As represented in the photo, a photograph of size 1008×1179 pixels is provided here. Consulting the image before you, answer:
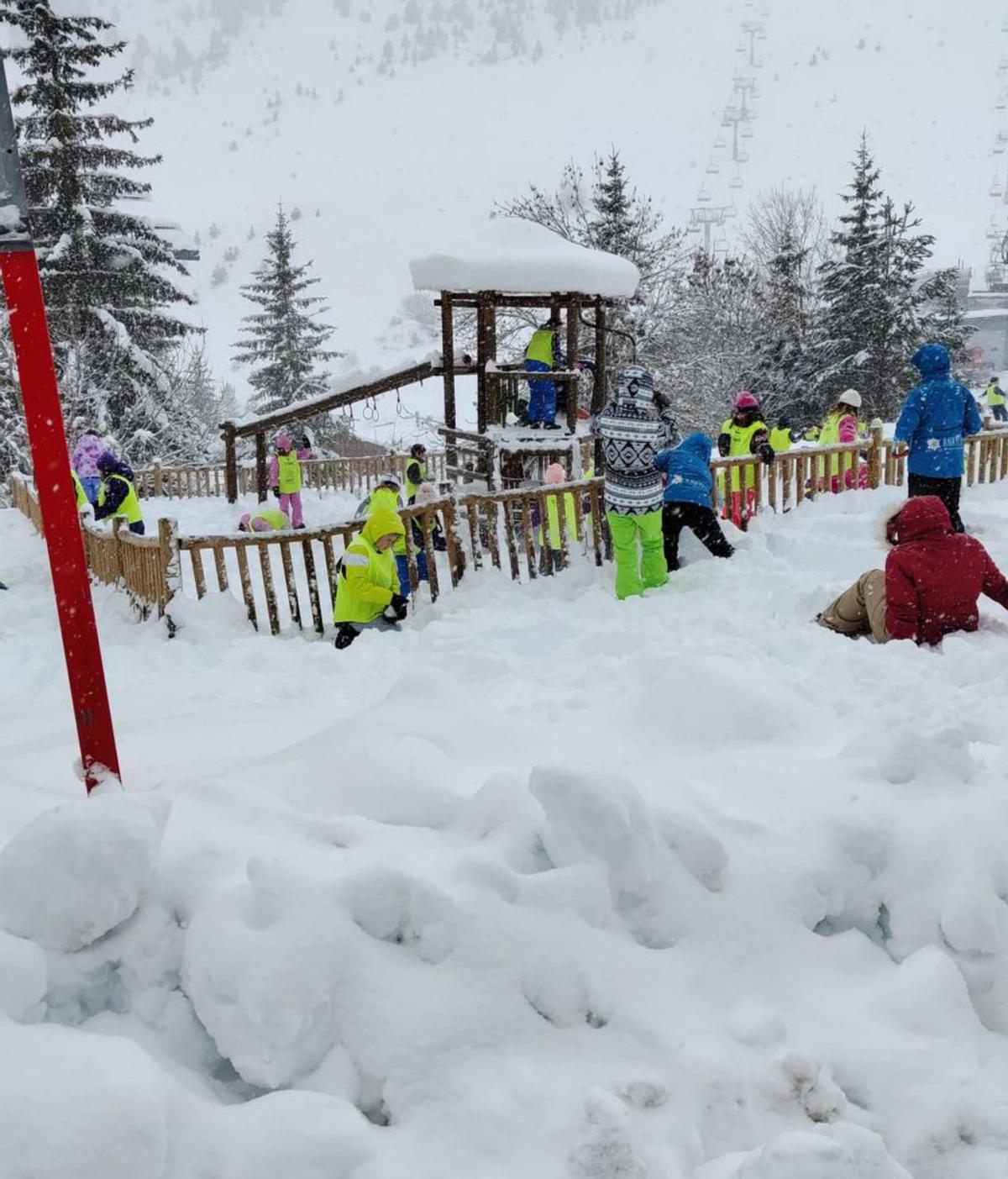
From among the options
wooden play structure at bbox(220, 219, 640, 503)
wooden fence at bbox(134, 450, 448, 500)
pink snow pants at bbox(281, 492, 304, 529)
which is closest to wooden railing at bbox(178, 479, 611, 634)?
wooden play structure at bbox(220, 219, 640, 503)

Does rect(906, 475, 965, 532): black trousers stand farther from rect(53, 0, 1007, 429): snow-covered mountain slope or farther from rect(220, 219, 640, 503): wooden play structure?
rect(53, 0, 1007, 429): snow-covered mountain slope

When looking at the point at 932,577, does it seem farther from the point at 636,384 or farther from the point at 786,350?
the point at 786,350

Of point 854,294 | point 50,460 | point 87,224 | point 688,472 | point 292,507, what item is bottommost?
point 292,507

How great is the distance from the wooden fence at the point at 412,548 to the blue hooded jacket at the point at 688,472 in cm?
78

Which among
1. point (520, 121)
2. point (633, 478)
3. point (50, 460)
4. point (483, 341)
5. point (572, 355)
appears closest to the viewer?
point (50, 460)

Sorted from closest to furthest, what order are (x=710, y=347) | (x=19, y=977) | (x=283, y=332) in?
(x=19, y=977)
(x=710, y=347)
(x=283, y=332)

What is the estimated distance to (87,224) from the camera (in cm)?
1950

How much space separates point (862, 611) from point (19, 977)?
4.79m

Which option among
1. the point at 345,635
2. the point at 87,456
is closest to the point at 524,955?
the point at 345,635

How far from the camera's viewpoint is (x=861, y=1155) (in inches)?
74.7

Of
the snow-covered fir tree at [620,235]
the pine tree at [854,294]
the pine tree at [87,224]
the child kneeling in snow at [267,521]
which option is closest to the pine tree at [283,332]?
the snow-covered fir tree at [620,235]

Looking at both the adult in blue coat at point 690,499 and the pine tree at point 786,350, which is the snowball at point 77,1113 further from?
the pine tree at point 786,350

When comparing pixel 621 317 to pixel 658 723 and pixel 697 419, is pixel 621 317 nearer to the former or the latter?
pixel 697 419

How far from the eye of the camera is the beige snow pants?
525cm
